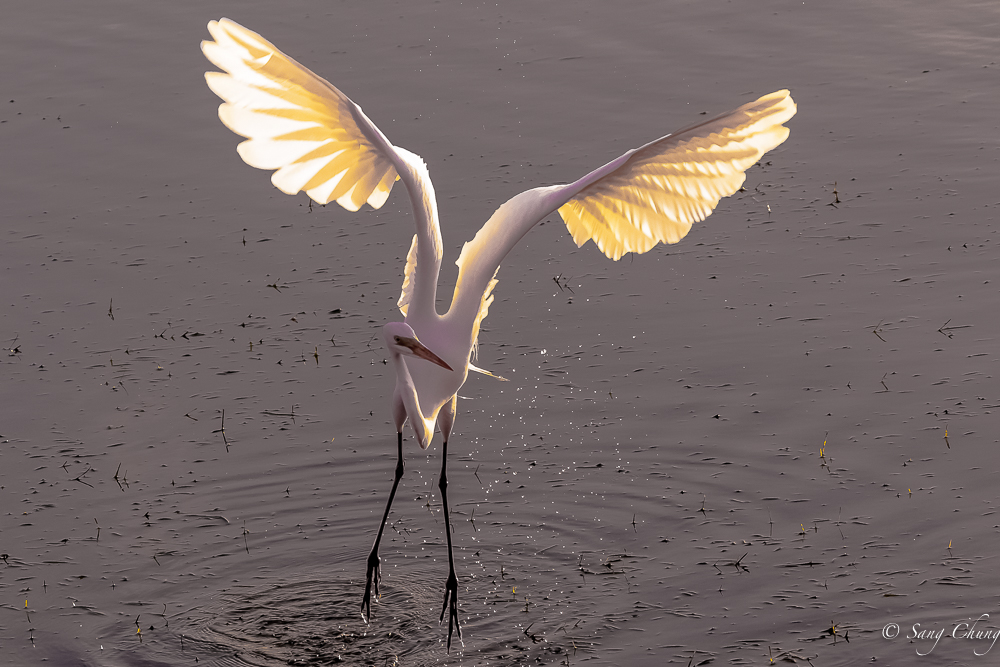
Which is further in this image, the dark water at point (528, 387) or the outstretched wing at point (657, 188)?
the dark water at point (528, 387)

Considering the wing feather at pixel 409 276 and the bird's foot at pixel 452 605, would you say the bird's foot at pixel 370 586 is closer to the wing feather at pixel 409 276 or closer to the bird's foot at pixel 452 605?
the bird's foot at pixel 452 605

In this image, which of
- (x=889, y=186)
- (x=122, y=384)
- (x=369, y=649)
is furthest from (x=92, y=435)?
(x=889, y=186)

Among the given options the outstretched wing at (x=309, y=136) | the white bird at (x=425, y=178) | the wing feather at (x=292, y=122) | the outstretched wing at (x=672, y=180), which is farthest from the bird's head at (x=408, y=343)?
the outstretched wing at (x=672, y=180)

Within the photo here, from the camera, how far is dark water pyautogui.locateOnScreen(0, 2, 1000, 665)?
7566 mm

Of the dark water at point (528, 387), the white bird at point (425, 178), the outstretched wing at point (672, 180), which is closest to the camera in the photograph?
the white bird at point (425, 178)

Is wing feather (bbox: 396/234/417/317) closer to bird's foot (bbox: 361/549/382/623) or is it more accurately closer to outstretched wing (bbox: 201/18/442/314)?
outstretched wing (bbox: 201/18/442/314)

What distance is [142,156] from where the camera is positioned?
1438cm

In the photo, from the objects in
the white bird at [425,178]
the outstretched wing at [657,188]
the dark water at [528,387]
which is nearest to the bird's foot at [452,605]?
the white bird at [425,178]

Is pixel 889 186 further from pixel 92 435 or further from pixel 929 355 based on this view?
pixel 92 435

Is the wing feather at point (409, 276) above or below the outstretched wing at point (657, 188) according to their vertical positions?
below

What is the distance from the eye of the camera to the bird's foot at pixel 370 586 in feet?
24.4

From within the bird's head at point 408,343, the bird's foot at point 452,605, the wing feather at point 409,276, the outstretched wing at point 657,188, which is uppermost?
the outstretched wing at point 657,188

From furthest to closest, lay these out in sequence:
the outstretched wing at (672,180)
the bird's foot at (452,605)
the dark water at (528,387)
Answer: the dark water at (528,387) → the bird's foot at (452,605) → the outstretched wing at (672,180)

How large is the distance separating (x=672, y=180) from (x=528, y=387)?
8.66 feet
